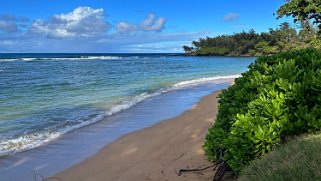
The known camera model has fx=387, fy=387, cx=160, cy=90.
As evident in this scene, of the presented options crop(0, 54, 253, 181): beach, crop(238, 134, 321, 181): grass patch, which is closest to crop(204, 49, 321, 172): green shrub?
crop(238, 134, 321, 181): grass patch

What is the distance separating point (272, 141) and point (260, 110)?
0.38 meters

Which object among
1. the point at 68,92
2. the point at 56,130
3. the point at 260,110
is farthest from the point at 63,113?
the point at 260,110

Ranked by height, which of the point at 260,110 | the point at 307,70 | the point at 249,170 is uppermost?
the point at 307,70

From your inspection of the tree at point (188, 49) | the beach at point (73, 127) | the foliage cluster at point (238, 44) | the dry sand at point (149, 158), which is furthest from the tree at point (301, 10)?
the tree at point (188, 49)

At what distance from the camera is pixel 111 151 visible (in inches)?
333

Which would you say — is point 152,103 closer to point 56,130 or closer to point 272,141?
point 56,130

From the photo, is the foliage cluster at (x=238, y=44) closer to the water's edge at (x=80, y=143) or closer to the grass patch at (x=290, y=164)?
the water's edge at (x=80, y=143)

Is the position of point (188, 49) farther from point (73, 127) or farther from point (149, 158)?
point (149, 158)

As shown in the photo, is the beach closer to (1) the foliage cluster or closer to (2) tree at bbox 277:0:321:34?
(2) tree at bbox 277:0:321:34

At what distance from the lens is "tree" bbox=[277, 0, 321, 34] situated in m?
17.0

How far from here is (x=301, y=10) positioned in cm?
1775

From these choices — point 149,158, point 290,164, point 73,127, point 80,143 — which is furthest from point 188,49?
point 290,164

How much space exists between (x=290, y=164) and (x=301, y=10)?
15536mm

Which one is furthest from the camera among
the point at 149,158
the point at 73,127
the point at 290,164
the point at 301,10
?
the point at 301,10
